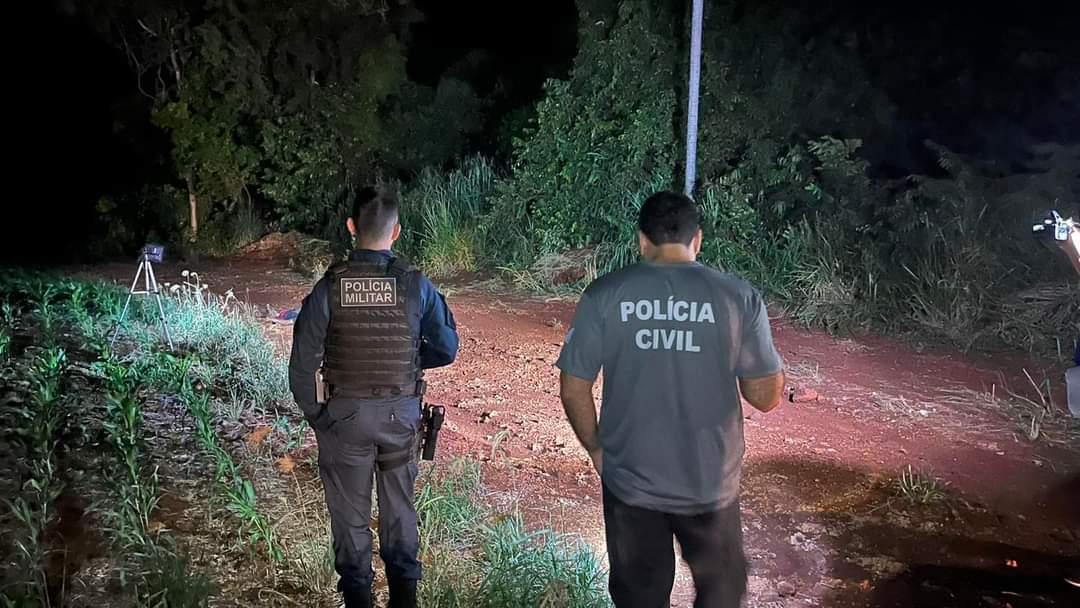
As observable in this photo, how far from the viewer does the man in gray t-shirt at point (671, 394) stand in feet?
9.09

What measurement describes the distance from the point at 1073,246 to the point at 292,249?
12.7 m

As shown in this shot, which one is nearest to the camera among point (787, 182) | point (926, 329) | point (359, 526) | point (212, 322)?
point (359, 526)

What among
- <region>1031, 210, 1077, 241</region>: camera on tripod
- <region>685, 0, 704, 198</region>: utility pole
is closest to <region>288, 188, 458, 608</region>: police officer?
<region>1031, 210, 1077, 241</region>: camera on tripod

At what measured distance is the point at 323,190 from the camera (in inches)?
644

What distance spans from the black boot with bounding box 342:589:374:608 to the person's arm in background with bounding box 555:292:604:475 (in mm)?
1091

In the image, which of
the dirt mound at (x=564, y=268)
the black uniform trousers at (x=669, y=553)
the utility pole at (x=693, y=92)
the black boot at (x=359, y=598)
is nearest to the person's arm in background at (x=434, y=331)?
the black boot at (x=359, y=598)

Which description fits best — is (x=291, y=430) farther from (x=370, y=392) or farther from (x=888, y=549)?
(x=888, y=549)

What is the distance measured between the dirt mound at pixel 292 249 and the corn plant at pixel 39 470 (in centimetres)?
755

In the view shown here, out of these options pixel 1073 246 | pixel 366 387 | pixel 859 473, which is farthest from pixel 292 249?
pixel 1073 246

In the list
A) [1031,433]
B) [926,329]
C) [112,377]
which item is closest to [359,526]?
[112,377]

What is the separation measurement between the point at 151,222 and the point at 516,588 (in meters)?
14.8

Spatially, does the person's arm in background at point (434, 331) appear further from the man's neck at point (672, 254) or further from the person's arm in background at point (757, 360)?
the person's arm in background at point (757, 360)

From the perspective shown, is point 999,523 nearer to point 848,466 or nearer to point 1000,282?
point 848,466

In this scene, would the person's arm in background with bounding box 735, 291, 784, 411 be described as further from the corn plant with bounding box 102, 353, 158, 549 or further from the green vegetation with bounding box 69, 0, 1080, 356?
the green vegetation with bounding box 69, 0, 1080, 356
